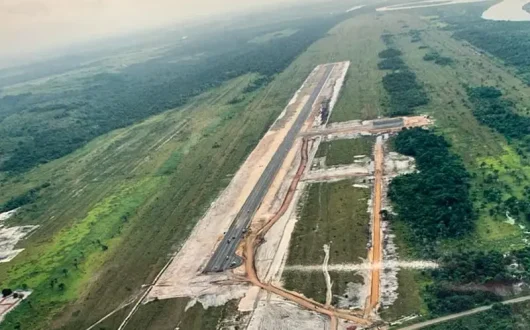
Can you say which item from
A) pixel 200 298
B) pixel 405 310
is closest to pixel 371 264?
pixel 405 310

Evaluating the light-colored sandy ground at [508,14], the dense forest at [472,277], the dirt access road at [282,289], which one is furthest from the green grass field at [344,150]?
the light-colored sandy ground at [508,14]

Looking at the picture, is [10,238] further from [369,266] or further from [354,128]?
[354,128]

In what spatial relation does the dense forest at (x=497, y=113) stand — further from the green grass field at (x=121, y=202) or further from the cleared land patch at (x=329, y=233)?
the green grass field at (x=121, y=202)

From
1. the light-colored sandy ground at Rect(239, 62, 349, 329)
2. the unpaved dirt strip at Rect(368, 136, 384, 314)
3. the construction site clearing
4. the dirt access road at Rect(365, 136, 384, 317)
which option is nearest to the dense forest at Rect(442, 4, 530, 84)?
the construction site clearing

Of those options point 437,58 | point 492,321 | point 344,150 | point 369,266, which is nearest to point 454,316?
point 492,321

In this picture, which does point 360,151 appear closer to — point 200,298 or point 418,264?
point 418,264

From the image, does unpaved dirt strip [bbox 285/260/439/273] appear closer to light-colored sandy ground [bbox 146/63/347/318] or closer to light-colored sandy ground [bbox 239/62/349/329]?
light-colored sandy ground [bbox 239/62/349/329]
